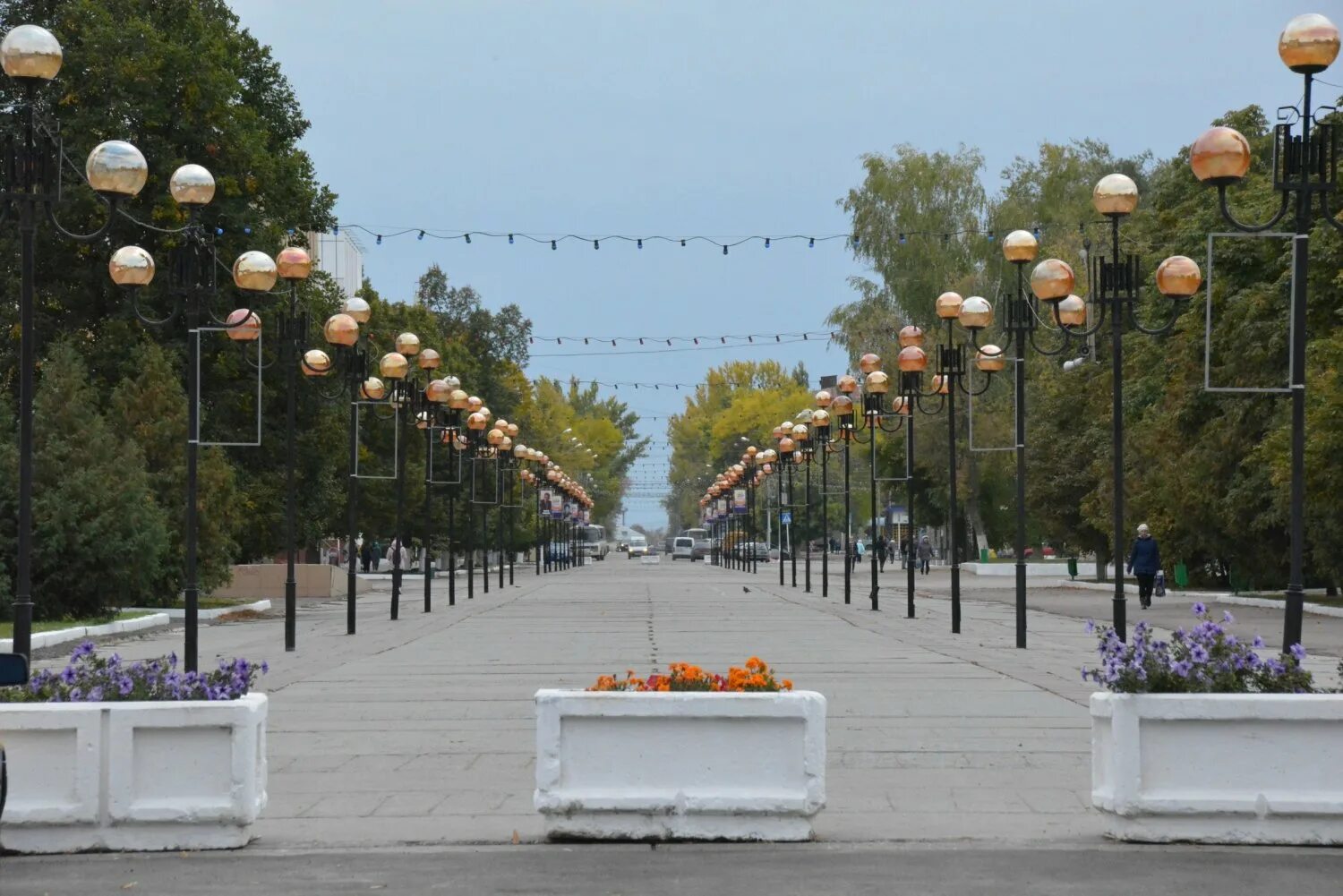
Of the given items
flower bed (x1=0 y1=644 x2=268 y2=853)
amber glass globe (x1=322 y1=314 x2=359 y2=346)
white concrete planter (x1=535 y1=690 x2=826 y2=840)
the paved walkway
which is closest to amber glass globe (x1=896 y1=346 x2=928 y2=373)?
the paved walkway

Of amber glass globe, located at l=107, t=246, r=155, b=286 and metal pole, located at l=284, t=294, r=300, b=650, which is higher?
amber glass globe, located at l=107, t=246, r=155, b=286

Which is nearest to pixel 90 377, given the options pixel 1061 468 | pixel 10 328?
pixel 10 328

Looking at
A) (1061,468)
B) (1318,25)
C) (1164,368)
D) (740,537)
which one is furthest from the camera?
(740,537)

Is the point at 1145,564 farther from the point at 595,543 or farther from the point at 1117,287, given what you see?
the point at 595,543

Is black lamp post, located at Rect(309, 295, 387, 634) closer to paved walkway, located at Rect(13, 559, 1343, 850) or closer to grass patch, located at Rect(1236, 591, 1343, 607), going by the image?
paved walkway, located at Rect(13, 559, 1343, 850)

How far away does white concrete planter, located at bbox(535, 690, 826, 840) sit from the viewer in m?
9.95

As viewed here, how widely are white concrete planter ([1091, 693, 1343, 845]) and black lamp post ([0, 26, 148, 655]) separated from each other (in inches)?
329

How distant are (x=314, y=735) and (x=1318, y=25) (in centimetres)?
987

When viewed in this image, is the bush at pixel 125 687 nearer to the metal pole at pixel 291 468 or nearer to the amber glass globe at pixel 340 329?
the metal pole at pixel 291 468

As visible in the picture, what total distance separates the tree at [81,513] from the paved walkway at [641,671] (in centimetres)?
163

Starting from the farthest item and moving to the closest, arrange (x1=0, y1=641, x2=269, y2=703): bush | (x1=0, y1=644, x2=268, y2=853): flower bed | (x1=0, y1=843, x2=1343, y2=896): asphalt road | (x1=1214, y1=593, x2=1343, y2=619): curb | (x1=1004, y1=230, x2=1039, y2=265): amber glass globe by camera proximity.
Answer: (x1=1214, y1=593, x2=1343, y2=619): curb
(x1=1004, y1=230, x2=1039, y2=265): amber glass globe
(x1=0, y1=641, x2=269, y2=703): bush
(x1=0, y1=644, x2=268, y2=853): flower bed
(x1=0, y1=843, x2=1343, y2=896): asphalt road

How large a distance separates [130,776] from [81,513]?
83.9ft

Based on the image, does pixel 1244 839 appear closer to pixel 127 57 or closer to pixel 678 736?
pixel 678 736

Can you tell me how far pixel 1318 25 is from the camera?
1592 cm
